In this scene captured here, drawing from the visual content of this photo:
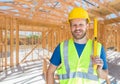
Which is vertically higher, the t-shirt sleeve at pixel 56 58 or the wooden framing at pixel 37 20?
the wooden framing at pixel 37 20

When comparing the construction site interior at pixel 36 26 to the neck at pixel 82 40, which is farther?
the construction site interior at pixel 36 26

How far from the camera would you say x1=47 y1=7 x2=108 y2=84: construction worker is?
6.75 ft

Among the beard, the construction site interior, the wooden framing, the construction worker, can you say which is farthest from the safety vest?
the wooden framing

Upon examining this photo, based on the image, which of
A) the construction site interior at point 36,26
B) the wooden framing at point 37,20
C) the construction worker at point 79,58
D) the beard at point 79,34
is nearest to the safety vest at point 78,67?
the construction worker at point 79,58

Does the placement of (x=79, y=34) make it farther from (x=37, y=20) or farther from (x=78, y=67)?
(x=37, y=20)

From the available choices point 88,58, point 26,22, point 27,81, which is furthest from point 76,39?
point 26,22

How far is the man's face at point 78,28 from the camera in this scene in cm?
206

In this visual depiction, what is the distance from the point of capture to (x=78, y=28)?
81.2 inches

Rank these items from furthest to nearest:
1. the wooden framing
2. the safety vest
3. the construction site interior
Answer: the wooden framing < the construction site interior < the safety vest

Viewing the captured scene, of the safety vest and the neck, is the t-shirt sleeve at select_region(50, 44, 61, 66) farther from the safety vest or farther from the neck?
the neck

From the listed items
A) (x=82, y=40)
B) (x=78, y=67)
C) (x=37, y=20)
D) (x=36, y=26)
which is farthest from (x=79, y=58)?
(x=37, y=20)

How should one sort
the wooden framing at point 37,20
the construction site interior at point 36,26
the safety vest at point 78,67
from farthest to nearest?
the wooden framing at point 37,20 < the construction site interior at point 36,26 < the safety vest at point 78,67

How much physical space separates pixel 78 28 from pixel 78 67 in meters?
0.43

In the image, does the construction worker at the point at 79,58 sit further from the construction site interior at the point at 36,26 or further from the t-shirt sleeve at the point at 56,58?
the construction site interior at the point at 36,26
